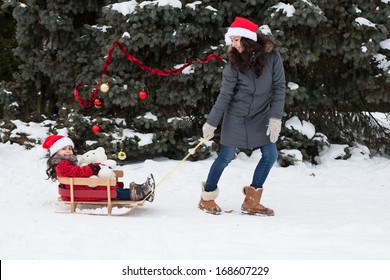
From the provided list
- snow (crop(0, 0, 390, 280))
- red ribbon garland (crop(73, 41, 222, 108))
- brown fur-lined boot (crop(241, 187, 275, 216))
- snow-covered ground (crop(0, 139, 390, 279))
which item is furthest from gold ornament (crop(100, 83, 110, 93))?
brown fur-lined boot (crop(241, 187, 275, 216))

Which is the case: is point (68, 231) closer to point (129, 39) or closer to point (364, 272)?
point (364, 272)

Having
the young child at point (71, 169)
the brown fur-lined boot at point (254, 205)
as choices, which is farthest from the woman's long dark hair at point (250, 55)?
the young child at point (71, 169)

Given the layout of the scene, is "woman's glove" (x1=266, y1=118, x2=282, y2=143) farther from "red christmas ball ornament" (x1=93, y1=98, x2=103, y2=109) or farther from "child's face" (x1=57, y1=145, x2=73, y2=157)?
"red christmas ball ornament" (x1=93, y1=98, x2=103, y2=109)

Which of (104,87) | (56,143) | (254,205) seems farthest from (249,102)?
(104,87)

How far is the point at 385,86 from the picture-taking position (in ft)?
26.0

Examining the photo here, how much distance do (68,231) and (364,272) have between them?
2270mm

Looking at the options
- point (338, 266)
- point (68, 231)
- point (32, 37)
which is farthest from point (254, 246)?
point (32, 37)

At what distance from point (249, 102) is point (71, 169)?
1.82m

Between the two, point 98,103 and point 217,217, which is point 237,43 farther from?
point 98,103

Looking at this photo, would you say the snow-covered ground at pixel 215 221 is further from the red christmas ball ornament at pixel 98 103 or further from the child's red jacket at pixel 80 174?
the red christmas ball ornament at pixel 98 103

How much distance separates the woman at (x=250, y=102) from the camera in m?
5.29

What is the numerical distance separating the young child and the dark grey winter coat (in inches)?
35.8

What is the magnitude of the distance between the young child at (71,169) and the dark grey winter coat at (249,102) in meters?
0.91

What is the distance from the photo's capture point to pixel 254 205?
220 inches
